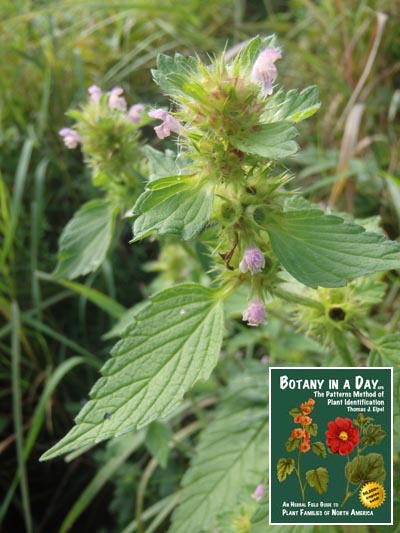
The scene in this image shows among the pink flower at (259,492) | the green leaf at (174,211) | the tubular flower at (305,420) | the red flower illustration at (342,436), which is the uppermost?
the green leaf at (174,211)

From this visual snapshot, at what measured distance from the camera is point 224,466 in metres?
1.48

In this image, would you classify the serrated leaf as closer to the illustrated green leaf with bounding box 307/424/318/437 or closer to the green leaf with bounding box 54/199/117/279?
the illustrated green leaf with bounding box 307/424/318/437

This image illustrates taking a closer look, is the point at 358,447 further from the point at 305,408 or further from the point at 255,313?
the point at 255,313

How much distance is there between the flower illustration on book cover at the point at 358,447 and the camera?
1051 mm

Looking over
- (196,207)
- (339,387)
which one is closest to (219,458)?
(339,387)

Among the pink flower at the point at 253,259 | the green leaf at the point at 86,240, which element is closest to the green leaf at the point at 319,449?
the pink flower at the point at 253,259

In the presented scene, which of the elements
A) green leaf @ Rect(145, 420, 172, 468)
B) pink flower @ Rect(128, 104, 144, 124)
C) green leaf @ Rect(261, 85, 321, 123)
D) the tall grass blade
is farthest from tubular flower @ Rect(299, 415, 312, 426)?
the tall grass blade

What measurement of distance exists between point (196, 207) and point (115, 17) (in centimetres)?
256

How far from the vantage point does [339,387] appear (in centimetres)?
108

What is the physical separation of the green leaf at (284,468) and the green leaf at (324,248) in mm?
370

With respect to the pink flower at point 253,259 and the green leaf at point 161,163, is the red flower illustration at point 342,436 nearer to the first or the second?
the pink flower at point 253,259

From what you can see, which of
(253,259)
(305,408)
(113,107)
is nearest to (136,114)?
(113,107)

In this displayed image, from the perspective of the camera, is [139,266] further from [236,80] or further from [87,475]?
[236,80]

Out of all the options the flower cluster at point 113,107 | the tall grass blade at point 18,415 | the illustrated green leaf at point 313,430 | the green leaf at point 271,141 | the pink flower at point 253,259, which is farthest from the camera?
the tall grass blade at point 18,415
